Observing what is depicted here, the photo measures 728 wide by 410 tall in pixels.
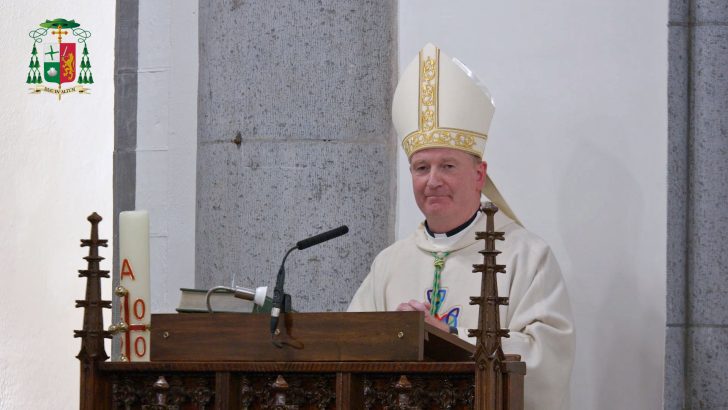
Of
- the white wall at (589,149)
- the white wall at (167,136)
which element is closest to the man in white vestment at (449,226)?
the white wall at (589,149)

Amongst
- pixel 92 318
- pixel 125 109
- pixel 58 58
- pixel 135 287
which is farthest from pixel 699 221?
pixel 58 58

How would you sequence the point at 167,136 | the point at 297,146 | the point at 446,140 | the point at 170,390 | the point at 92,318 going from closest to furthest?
the point at 170,390, the point at 92,318, the point at 446,140, the point at 297,146, the point at 167,136

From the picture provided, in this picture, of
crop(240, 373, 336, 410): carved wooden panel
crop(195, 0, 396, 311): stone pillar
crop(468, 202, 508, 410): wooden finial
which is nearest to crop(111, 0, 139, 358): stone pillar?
crop(195, 0, 396, 311): stone pillar

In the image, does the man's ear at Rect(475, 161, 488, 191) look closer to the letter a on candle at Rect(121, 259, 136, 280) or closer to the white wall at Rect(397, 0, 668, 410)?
the white wall at Rect(397, 0, 668, 410)

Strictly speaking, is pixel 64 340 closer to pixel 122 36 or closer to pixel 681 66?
pixel 122 36

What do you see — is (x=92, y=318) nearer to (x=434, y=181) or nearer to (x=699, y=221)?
(x=434, y=181)

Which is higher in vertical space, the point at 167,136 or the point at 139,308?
the point at 167,136

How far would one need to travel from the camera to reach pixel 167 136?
707 cm

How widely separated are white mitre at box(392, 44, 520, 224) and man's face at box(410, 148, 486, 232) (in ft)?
0.14

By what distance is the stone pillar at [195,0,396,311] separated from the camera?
19.7 feet

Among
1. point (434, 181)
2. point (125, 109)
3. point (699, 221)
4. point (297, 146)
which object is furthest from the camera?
point (125, 109)

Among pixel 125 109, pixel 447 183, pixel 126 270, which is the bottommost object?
pixel 126 270

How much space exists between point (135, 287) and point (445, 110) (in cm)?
163

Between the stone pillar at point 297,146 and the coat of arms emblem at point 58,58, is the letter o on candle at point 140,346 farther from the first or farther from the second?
the coat of arms emblem at point 58,58
